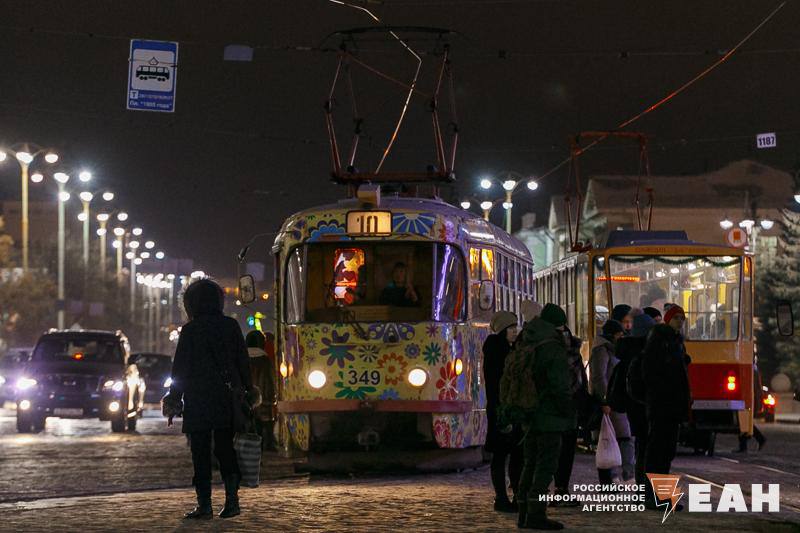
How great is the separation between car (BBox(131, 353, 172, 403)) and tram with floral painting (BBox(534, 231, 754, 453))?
22507 millimetres

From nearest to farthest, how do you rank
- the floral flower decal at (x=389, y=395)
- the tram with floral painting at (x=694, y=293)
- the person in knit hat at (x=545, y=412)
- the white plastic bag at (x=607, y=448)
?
1. the person in knit hat at (x=545, y=412)
2. the white plastic bag at (x=607, y=448)
3. the floral flower decal at (x=389, y=395)
4. the tram with floral painting at (x=694, y=293)

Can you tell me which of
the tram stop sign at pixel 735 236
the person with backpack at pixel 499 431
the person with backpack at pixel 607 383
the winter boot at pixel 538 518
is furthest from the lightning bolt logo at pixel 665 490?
the tram stop sign at pixel 735 236

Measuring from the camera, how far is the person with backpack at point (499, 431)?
14.0 m

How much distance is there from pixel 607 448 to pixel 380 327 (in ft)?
14.5

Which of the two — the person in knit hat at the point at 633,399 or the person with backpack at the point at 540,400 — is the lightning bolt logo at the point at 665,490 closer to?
the person in knit hat at the point at 633,399

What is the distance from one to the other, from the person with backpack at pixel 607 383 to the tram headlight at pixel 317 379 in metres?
3.92

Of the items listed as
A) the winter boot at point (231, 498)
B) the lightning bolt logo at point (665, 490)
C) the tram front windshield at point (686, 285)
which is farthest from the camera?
the tram front windshield at point (686, 285)

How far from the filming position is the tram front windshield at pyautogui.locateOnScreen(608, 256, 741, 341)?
84.4 ft

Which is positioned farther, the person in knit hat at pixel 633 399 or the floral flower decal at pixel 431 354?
the floral flower decal at pixel 431 354

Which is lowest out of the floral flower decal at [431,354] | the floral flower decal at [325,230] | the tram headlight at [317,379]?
the tram headlight at [317,379]

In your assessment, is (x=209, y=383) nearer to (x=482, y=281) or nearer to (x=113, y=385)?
(x=482, y=281)

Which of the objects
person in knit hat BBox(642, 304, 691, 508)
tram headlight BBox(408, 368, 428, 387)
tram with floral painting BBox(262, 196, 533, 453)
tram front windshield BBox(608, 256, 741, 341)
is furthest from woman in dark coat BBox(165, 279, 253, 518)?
tram front windshield BBox(608, 256, 741, 341)

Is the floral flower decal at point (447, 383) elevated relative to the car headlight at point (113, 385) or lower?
elevated

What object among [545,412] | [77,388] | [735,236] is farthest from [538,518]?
[735,236]
